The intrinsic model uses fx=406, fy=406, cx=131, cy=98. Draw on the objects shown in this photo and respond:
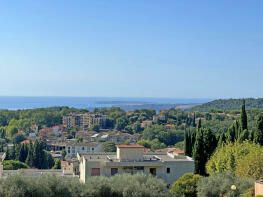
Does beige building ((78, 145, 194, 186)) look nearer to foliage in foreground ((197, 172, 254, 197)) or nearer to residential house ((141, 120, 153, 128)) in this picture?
foliage in foreground ((197, 172, 254, 197))

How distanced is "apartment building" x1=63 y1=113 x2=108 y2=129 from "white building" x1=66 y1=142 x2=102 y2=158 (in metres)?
44.3

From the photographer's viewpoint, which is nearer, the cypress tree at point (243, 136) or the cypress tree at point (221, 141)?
the cypress tree at point (243, 136)

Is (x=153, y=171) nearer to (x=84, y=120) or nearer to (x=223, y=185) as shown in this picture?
(x=223, y=185)

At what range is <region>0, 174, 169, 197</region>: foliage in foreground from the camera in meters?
21.3

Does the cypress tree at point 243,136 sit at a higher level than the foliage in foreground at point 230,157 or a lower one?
higher

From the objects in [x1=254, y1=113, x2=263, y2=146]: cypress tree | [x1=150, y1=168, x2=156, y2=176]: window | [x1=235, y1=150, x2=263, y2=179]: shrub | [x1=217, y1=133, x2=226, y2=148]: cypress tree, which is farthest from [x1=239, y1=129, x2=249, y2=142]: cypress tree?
[x1=150, y1=168, x2=156, y2=176]: window

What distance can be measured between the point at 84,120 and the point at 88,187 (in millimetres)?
112874

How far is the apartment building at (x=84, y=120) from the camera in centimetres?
13162

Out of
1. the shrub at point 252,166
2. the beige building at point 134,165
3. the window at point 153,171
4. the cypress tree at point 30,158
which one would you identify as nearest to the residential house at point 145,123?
the cypress tree at point 30,158

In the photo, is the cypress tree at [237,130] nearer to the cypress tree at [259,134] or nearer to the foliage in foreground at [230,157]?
the cypress tree at [259,134]

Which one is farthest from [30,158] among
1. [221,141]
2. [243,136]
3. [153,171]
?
[243,136]

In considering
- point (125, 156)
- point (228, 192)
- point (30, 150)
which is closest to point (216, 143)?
point (125, 156)

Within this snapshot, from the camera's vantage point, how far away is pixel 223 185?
22.5 m

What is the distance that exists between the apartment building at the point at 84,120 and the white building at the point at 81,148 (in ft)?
145
